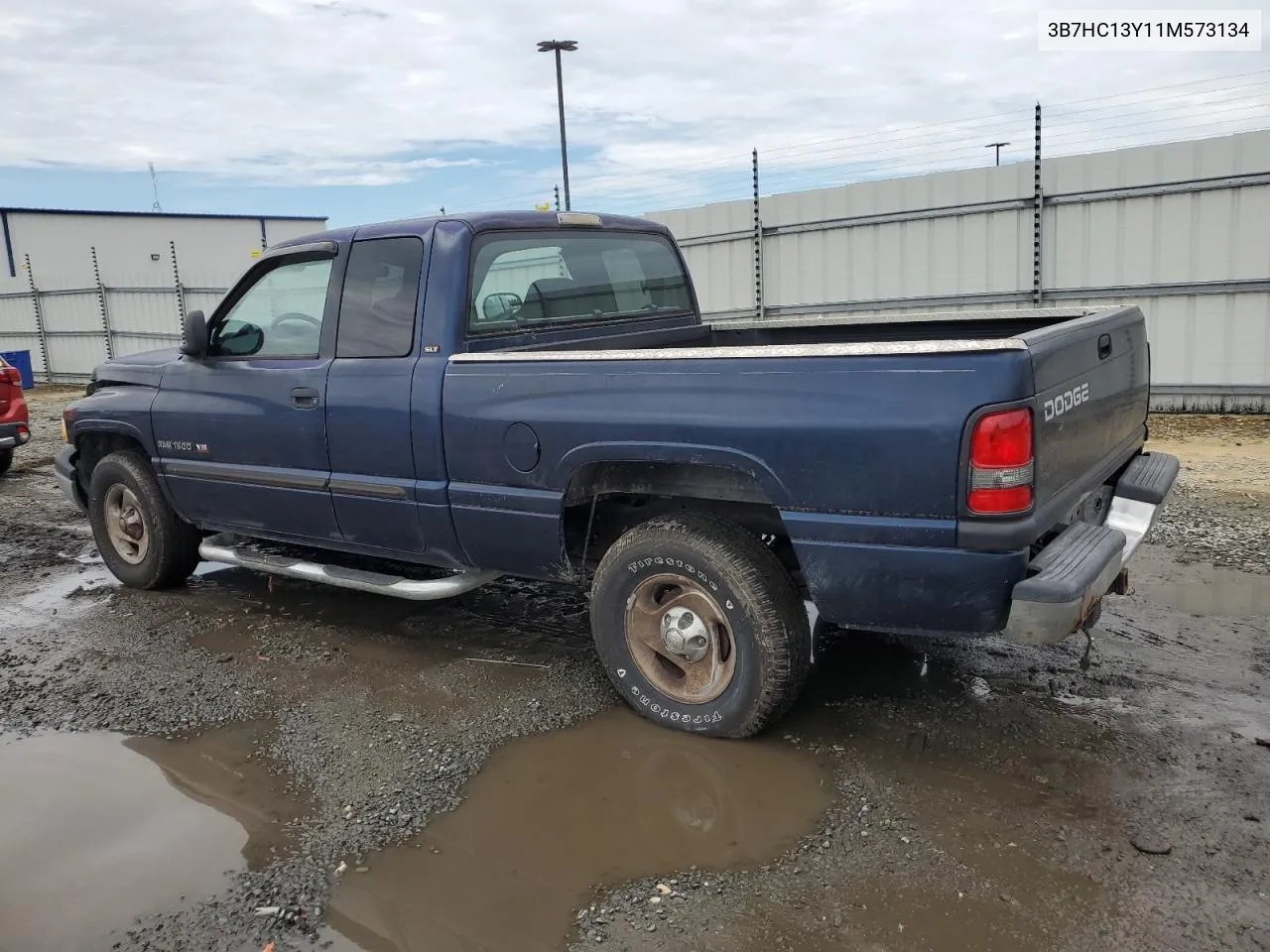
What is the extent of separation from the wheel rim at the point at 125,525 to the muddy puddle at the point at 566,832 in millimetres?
3199

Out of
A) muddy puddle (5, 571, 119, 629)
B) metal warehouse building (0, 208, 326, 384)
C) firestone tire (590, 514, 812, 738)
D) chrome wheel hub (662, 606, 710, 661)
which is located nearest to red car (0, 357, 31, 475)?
metal warehouse building (0, 208, 326, 384)

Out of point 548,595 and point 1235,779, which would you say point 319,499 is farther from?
point 1235,779

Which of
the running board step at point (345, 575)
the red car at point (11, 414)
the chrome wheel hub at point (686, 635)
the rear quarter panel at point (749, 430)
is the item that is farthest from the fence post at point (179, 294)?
the chrome wheel hub at point (686, 635)

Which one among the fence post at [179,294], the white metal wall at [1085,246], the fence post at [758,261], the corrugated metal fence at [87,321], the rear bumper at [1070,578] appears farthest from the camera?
the corrugated metal fence at [87,321]

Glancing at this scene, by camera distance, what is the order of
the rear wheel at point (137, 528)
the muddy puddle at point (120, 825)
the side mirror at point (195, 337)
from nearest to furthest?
the muddy puddle at point (120, 825)
the side mirror at point (195, 337)
the rear wheel at point (137, 528)

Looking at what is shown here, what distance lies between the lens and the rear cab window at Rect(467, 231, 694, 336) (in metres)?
4.38

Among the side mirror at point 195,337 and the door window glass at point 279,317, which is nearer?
the door window glass at point 279,317

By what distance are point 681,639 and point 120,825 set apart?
77.6 inches

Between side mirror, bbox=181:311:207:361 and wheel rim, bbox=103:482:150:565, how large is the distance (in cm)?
108

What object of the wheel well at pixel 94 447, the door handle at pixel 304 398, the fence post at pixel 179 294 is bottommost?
the wheel well at pixel 94 447

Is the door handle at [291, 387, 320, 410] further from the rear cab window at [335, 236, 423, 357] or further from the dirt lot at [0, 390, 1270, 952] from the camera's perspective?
the dirt lot at [0, 390, 1270, 952]

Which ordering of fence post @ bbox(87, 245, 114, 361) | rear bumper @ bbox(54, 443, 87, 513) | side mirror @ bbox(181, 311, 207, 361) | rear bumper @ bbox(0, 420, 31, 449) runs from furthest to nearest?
fence post @ bbox(87, 245, 114, 361) → rear bumper @ bbox(0, 420, 31, 449) → rear bumper @ bbox(54, 443, 87, 513) → side mirror @ bbox(181, 311, 207, 361)

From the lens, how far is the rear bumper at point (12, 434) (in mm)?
9658

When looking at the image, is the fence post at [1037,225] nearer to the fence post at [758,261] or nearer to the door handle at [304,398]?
the fence post at [758,261]
